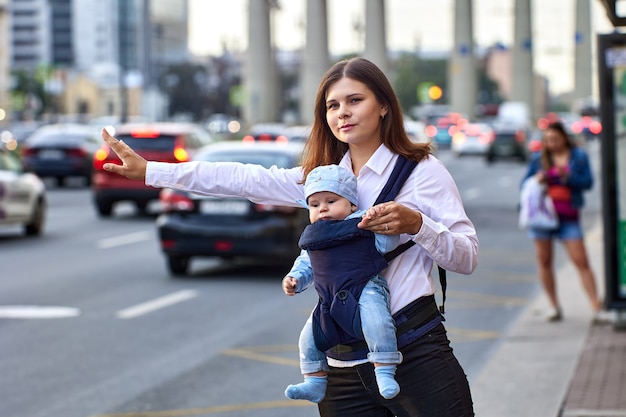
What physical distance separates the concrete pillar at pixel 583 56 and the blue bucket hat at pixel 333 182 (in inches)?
3975

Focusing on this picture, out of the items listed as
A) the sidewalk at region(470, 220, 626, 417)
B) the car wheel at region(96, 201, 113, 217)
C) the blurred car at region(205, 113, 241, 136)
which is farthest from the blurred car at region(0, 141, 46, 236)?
the blurred car at region(205, 113, 241, 136)

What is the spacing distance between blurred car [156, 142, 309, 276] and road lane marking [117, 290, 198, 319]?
3.21 ft

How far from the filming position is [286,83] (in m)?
174

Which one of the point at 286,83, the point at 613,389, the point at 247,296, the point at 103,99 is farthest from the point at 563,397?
the point at 103,99

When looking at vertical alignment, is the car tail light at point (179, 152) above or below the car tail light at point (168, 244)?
above

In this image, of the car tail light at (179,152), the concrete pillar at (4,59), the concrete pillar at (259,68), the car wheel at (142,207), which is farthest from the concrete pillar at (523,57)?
the car tail light at (179,152)

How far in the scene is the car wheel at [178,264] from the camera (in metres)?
16.0

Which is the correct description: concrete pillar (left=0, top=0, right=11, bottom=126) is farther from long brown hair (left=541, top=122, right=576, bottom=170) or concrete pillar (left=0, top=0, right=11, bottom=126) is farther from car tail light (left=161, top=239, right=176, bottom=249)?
long brown hair (left=541, top=122, right=576, bottom=170)

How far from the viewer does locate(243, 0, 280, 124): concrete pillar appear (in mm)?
60312

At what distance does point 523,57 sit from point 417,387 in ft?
320

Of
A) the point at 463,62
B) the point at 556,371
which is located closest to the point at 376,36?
→ the point at 463,62

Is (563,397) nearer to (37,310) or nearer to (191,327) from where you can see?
(191,327)

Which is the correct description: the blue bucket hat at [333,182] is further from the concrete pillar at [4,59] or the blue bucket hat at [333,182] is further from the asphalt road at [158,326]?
the concrete pillar at [4,59]

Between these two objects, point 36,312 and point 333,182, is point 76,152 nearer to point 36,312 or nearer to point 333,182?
point 36,312
